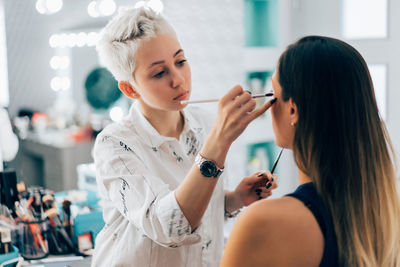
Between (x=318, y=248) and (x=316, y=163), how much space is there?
136 mm

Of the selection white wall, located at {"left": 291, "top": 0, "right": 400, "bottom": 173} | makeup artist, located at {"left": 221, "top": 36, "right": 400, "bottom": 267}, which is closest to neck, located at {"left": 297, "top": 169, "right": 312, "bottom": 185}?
makeup artist, located at {"left": 221, "top": 36, "right": 400, "bottom": 267}

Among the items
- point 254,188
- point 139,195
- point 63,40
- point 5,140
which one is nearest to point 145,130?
point 139,195

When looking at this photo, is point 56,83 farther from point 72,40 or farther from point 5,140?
point 5,140

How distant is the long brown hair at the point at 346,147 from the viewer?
697mm

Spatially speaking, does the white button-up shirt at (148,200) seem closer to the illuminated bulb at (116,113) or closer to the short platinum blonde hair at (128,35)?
the short platinum blonde hair at (128,35)

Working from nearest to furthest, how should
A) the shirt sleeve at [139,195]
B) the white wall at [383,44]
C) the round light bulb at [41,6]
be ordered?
1. the shirt sleeve at [139,195]
2. the white wall at [383,44]
3. the round light bulb at [41,6]

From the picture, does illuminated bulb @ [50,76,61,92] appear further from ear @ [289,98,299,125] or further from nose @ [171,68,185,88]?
ear @ [289,98,299,125]

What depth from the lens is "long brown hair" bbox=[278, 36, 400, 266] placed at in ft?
2.29

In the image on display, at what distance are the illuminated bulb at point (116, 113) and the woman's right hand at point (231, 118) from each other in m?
1.81

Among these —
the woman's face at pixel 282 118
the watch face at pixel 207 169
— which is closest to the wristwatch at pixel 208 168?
the watch face at pixel 207 169

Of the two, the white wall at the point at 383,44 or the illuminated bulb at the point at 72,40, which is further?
the illuminated bulb at the point at 72,40

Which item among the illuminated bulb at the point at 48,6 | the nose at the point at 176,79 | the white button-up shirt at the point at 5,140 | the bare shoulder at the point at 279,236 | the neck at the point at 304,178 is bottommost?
the white button-up shirt at the point at 5,140

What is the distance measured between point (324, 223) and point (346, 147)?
0.13 meters

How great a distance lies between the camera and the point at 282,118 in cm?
81
